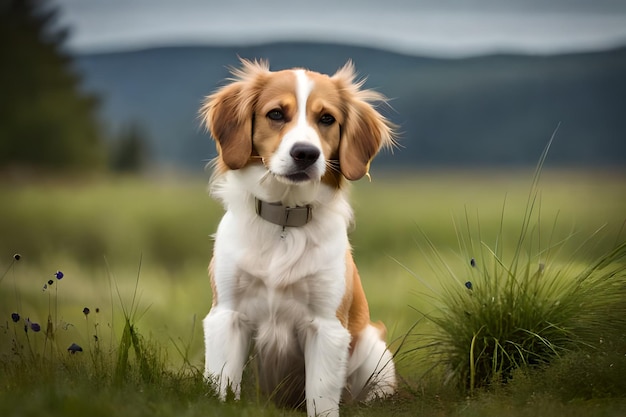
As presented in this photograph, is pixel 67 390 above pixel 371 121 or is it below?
below

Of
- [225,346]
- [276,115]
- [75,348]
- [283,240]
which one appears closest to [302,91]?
[276,115]

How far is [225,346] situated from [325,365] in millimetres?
544

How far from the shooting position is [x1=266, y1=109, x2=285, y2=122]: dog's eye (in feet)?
13.4

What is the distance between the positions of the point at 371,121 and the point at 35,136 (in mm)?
12537

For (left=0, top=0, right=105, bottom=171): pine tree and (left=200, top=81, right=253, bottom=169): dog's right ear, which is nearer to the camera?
(left=200, top=81, right=253, bottom=169): dog's right ear

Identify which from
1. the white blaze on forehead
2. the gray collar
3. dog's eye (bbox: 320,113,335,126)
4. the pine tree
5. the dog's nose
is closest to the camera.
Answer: the dog's nose

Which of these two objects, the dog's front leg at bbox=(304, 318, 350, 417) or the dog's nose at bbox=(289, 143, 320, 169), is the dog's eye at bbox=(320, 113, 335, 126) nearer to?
the dog's nose at bbox=(289, 143, 320, 169)

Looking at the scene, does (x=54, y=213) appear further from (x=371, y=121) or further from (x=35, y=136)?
(x=371, y=121)

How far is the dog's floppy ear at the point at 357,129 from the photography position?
4273mm

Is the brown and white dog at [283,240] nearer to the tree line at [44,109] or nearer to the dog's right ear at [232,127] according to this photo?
the dog's right ear at [232,127]

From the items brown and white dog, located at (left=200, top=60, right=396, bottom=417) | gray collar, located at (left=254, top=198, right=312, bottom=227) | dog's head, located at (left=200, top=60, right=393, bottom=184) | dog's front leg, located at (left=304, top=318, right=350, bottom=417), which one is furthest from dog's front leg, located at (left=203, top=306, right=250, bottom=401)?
dog's head, located at (left=200, top=60, right=393, bottom=184)

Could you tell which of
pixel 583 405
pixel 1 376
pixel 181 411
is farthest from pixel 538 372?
pixel 1 376

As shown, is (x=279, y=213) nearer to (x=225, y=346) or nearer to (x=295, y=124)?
(x=295, y=124)

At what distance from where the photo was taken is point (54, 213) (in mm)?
12117
